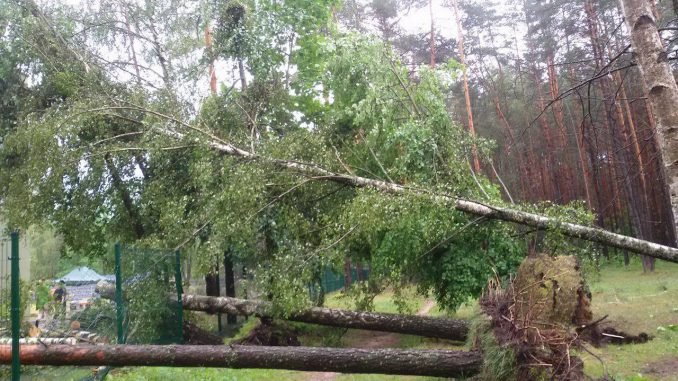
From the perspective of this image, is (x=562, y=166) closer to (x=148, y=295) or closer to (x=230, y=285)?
(x=230, y=285)

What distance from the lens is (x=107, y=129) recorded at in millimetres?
9023

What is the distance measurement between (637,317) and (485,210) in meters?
3.82

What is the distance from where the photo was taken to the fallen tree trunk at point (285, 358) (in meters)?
4.96

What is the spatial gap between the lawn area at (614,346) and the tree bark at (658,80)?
232cm

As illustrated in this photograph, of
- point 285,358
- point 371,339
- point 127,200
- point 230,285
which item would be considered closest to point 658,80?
point 285,358

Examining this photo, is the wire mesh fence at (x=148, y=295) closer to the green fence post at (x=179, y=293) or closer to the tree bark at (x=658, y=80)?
the green fence post at (x=179, y=293)

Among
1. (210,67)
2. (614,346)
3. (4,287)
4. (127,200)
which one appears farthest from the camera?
(210,67)

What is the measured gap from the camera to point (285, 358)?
5281 mm

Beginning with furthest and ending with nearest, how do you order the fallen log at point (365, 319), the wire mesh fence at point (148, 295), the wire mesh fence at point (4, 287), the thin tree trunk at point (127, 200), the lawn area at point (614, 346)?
the thin tree trunk at point (127, 200) < the fallen log at point (365, 319) < the wire mesh fence at point (148, 295) < the lawn area at point (614, 346) < the wire mesh fence at point (4, 287)

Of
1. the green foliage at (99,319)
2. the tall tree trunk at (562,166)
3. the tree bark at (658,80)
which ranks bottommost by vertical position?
the green foliage at (99,319)

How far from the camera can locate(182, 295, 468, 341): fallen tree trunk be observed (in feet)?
23.6

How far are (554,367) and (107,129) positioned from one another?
25.3 feet

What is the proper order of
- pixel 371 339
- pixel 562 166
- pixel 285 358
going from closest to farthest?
pixel 285 358 → pixel 371 339 → pixel 562 166

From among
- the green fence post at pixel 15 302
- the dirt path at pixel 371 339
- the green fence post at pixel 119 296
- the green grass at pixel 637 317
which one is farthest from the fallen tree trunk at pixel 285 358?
the dirt path at pixel 371 339
